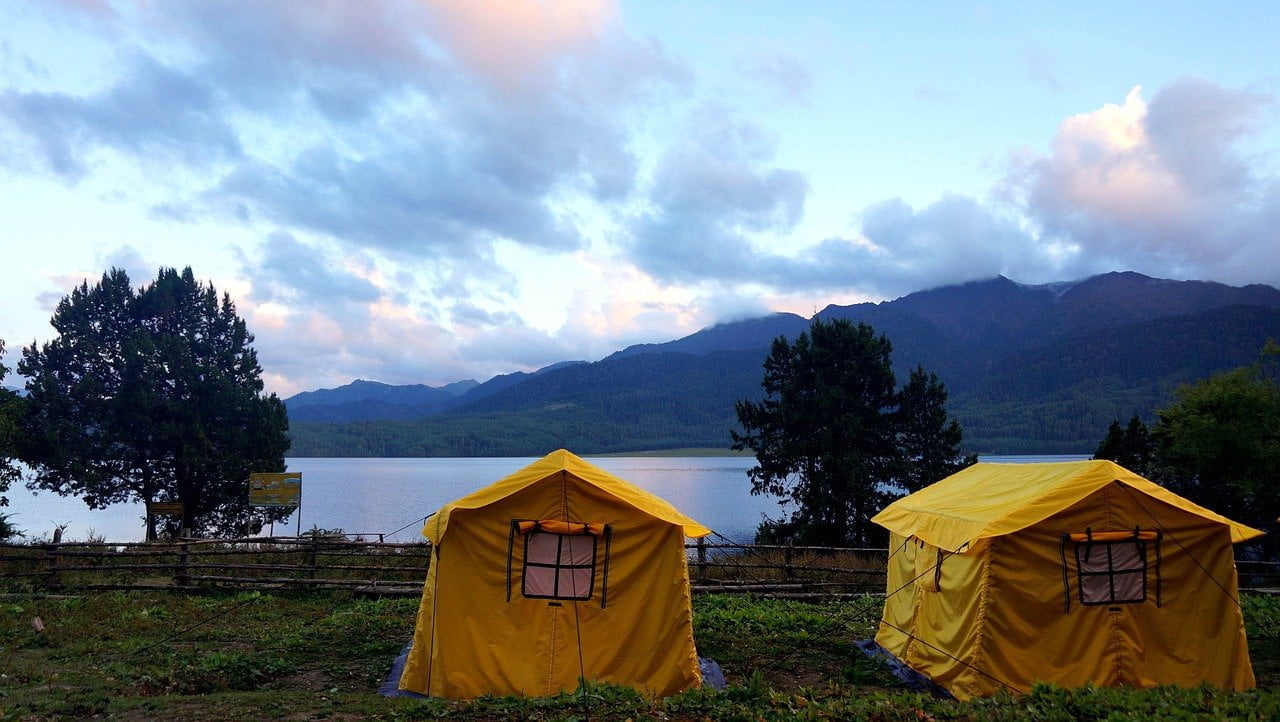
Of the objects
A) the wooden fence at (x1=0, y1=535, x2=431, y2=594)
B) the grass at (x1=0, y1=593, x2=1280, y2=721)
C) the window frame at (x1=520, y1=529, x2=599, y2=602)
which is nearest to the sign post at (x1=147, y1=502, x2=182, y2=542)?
the wooden fence at (x1=0, y1=535, x2=431, y2=594)

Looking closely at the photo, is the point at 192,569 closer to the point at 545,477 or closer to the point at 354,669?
the point at 354,669

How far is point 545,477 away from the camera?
967 centimetres

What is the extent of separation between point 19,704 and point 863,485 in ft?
86.1

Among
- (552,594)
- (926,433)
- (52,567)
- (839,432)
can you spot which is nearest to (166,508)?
(52,567)

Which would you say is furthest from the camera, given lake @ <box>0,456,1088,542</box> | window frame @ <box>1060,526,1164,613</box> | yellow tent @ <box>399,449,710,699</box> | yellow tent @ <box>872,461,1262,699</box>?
lake @ <box>0,456,1088,542</box>

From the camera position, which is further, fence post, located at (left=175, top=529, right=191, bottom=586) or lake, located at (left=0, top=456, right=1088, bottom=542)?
lake, located at (left=0, top=456, right=1088, bottom=542)

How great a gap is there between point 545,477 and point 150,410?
23906 millimetres

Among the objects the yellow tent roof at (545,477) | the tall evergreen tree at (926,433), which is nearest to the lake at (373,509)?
the tall evergreen tree at (926,433)

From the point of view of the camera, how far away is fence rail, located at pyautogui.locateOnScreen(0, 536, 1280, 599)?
1744cm

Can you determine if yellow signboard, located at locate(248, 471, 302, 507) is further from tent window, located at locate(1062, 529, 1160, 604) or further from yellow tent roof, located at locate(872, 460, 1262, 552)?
tent window, located at locate(1062, 529, 1160, 604)

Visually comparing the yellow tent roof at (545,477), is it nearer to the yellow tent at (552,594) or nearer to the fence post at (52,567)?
the yellow tent at (552,594)

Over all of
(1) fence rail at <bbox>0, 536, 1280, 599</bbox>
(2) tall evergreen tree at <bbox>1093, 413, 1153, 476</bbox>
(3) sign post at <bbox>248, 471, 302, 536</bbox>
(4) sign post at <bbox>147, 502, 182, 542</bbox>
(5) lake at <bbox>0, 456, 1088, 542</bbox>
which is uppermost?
(2) tall evergreen tree at <bbox>1093, 413, 1153, 476</bbox>

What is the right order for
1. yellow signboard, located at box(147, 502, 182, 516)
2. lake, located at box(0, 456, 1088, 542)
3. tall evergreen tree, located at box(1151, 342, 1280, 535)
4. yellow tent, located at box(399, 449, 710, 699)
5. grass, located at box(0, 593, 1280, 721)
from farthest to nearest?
lake, located at box(0, 456, 1088, 542)
tall evergreen tree, located at box(1151, 342, 1280, 535)
yellow signboard, located at box(147, 502, 182, 516)
yellow tent, located at box(399, 449, 710, 699)
grass, located at box(0, 593, 1280, 721)

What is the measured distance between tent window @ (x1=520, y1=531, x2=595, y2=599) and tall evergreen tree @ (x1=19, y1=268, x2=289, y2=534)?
71.4 feet
